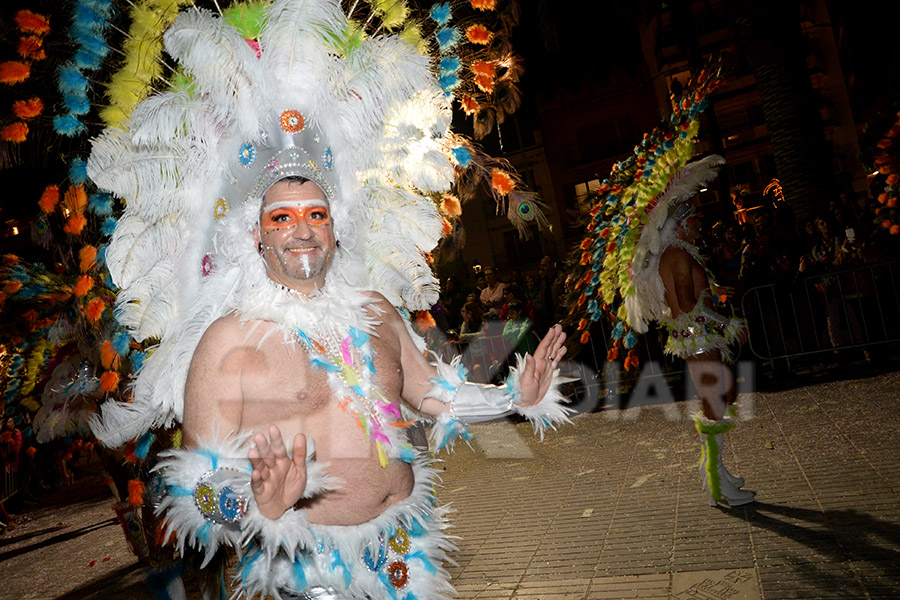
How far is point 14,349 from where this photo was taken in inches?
355

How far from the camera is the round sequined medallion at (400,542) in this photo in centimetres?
261

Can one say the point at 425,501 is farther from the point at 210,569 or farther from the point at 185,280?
the point at 210,569

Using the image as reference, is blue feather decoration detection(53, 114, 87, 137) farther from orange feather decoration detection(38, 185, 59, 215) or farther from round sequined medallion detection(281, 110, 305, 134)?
round sequined medallion detection(281, 110, 305, 134)

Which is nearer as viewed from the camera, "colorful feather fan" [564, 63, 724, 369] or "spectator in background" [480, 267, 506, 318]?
"colorful feather fan" [564, 63, 724, 369]

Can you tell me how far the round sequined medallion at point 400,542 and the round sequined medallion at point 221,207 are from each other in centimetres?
141

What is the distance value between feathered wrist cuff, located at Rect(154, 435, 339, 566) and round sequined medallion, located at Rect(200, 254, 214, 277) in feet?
2.72

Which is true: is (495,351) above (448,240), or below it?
below

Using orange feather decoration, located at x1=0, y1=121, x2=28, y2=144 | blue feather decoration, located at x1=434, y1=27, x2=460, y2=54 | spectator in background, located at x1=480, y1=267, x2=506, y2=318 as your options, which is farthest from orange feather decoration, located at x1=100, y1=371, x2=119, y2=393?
spectator in background, located at x1=480, y1=267, x2=506, y2=318

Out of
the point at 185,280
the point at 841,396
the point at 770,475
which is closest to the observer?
the point at 185,280

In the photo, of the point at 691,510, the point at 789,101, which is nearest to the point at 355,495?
the point at 691,510

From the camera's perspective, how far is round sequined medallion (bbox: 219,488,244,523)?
2.11 meters

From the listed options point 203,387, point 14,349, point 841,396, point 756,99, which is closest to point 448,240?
point 203,387

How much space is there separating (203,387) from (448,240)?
7.35 feet

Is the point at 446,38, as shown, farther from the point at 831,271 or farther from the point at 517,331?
the point at 831,271
